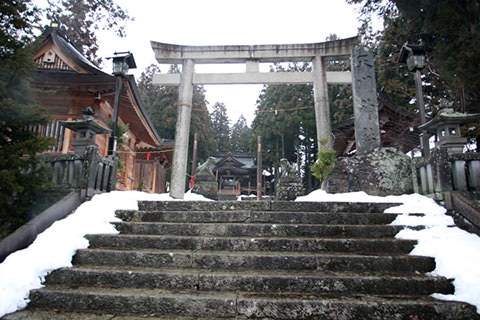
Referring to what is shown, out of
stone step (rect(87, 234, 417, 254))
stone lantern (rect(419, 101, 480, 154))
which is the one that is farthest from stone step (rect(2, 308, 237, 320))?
stone lantern (rect(419, 101, 480, 154))

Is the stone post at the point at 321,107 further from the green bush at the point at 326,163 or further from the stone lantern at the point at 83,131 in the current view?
the stone lantern at the point at 83,131

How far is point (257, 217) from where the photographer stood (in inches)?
158

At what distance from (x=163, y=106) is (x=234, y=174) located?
34.8 feet

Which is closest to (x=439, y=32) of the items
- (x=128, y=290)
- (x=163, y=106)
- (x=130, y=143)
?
(x=128, y=290)

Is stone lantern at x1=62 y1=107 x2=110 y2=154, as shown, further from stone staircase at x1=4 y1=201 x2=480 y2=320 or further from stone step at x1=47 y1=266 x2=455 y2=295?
stone step at x1=47 y1=266 x2=455 y2=295

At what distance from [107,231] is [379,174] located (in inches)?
216

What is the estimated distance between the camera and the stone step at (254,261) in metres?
2.93

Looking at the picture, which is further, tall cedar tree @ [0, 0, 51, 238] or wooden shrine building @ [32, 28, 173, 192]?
wooden shrine building @ [32, 28, 173, 192]

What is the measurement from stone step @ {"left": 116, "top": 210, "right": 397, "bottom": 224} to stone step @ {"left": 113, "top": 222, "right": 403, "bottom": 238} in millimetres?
277

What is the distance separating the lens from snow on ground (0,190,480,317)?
255 cm

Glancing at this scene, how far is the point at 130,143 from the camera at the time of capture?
15.4 m

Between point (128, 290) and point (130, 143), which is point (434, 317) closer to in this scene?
point (128, 290)

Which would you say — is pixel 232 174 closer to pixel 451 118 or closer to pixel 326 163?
pixel 326 163

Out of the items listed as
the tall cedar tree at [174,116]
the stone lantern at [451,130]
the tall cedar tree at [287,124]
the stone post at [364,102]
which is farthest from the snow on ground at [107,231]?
the tall cedar tree at [174,116]
